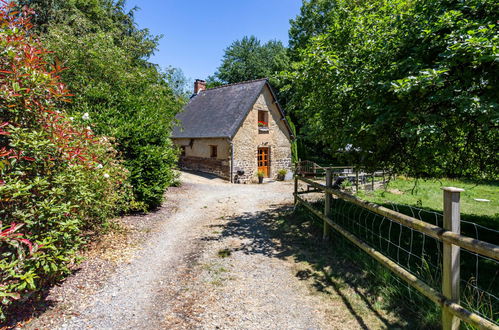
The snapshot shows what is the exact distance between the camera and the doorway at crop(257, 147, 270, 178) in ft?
63.7

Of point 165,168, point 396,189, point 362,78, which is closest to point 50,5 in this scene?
point 165,168

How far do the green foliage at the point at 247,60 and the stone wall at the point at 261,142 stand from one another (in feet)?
64.4

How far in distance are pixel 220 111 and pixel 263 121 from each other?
10.6 feet

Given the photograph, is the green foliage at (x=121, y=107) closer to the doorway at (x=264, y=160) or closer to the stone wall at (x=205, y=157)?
the stone wall at (x=205, y=157)

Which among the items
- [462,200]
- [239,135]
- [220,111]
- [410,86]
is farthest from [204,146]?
[410,86]

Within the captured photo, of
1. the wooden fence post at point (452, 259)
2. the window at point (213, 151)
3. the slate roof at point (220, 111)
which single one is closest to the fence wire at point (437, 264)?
the wooden fence post at point (452, 259)

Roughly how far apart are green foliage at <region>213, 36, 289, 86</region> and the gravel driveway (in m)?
34.9

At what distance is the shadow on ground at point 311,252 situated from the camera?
3.60m

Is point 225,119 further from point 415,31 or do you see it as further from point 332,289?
point 332,289

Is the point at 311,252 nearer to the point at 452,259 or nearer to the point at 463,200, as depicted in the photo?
the point at 452,259

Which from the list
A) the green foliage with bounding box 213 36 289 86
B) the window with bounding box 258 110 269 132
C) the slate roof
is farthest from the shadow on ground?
the green foliage with bounding box 213 36 289 86

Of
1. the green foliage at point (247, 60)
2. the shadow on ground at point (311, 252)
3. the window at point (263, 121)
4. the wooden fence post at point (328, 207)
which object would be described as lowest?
the shadow on ground at point (311, 252)

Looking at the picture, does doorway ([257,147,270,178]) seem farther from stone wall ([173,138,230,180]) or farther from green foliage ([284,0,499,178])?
green foliage ([284,0,499,178])

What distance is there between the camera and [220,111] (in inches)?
786
